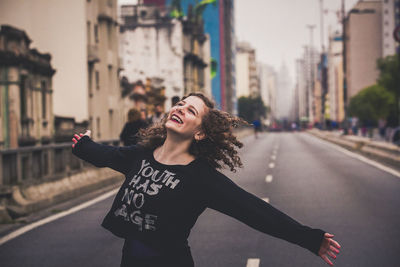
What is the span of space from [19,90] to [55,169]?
13594mm

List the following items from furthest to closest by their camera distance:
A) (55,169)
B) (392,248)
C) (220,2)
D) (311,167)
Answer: (220,2), (311,167), (55,169), (392,248)

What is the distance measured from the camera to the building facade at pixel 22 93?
82.5ft

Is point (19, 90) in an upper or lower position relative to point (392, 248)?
upper

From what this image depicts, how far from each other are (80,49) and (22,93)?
38.7 ft

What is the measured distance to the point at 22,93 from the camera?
27000 millimetres

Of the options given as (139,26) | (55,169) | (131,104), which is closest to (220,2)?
(139,26)

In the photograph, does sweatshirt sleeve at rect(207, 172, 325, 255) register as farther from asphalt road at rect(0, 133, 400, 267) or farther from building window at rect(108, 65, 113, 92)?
building window at rect(108, 65, 113, 92)

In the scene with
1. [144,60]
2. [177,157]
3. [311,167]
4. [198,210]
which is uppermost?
[144,60]

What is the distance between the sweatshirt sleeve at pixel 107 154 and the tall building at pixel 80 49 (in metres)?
28.0

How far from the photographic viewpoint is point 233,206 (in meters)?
3.19

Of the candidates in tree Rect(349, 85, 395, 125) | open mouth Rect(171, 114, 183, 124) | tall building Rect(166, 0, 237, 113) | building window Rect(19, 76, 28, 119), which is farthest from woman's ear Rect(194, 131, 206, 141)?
tall building Rect(166, 0, 237, 113)

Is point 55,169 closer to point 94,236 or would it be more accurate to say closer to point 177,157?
point 94,236

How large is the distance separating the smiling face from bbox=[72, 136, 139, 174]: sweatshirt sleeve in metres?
0.40

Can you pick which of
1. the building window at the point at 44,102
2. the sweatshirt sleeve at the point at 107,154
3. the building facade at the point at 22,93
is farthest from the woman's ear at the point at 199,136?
the building window at the point at 44,102
